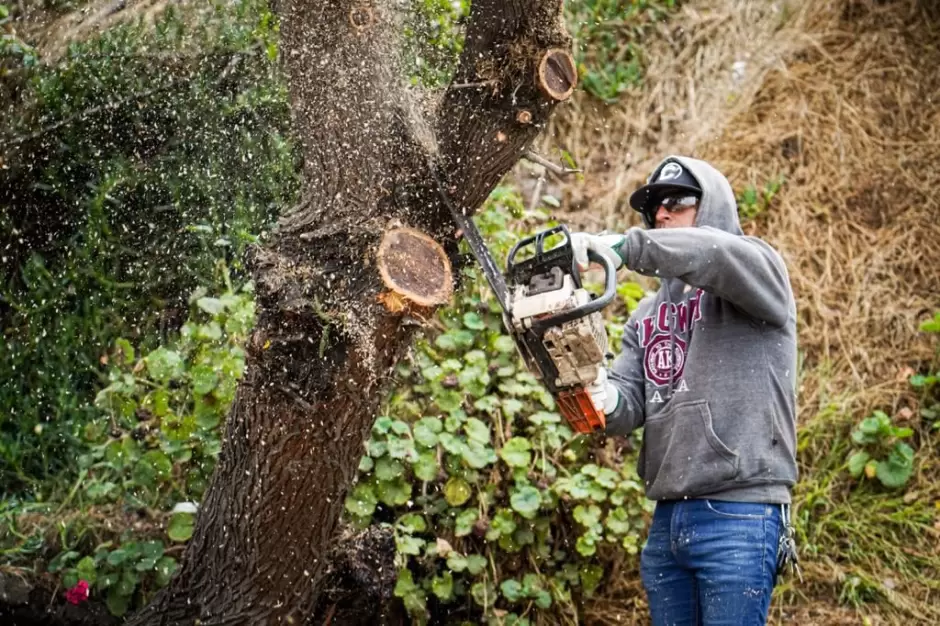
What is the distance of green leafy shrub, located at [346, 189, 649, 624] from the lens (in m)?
3.11

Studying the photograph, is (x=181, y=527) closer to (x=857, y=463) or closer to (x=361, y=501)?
(x=361, y=501)

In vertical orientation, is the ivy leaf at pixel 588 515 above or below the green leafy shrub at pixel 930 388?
above

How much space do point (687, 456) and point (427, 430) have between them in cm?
109

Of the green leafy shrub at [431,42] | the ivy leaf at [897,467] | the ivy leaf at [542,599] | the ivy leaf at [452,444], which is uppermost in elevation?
the green leafy shrub at [431,42]

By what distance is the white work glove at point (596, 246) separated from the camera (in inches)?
84.5

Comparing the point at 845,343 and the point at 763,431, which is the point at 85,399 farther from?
the point at 845,343

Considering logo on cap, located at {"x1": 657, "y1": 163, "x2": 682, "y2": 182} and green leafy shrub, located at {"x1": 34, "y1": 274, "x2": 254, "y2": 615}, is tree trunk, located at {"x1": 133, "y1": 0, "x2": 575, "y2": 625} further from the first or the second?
green leafy shrub, located at {"x1": 34, "y1": 274, "x2": 254, "y2": 615}

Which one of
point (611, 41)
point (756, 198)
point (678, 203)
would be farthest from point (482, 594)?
point (611, 41)

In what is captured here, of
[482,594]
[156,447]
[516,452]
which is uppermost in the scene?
[156,447]

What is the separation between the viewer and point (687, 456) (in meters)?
2.36

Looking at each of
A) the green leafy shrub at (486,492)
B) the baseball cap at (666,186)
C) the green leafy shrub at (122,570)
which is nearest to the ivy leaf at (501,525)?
the green leafy shrub at (486,492)

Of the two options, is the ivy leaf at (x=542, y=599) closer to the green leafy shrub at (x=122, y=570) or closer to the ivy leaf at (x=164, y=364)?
the green leafy shrub at (x=122, y=570)

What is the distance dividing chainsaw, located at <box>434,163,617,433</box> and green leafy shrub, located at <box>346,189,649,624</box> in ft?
2.72

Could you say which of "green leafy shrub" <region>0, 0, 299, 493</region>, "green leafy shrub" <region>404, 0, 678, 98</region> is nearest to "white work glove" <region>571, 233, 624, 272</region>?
"green leafy shrub" <region>0, 0, 299, 493</region>
